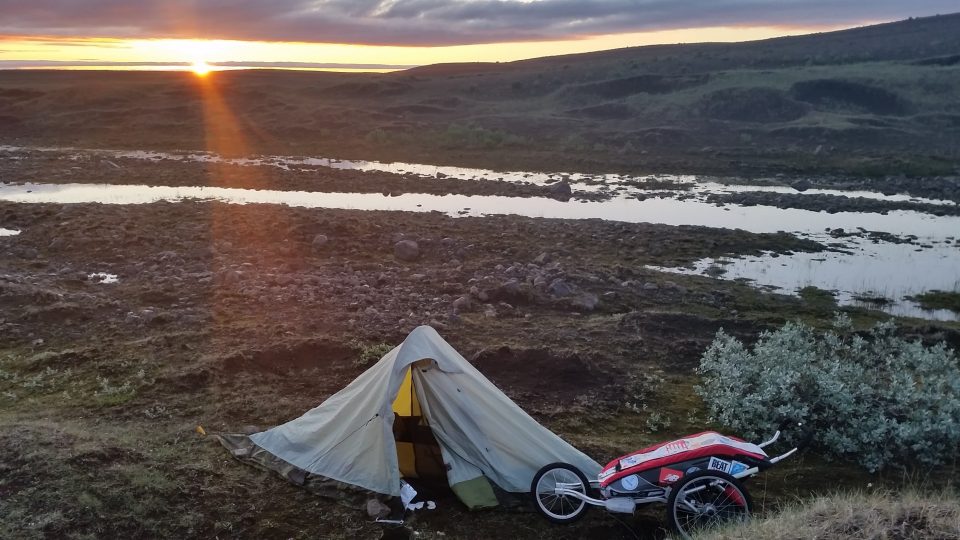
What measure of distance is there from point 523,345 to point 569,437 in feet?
8.88

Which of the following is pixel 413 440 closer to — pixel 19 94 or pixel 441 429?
pixel 441 429

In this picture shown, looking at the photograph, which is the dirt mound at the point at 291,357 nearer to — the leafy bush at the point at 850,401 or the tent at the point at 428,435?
the tent at the point at 428,435

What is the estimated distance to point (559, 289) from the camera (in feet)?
47.8

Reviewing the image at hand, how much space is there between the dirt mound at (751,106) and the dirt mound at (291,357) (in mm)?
41973

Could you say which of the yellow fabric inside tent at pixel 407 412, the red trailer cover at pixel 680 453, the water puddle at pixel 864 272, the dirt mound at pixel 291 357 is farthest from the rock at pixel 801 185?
the yellow fabric inside tent at pixel 407 412

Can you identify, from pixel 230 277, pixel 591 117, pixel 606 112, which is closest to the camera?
pixel 230 277

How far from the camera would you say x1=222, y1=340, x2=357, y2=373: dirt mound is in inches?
425

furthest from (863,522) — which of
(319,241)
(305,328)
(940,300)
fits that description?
(319,241)

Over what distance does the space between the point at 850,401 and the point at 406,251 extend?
1022 centimetres

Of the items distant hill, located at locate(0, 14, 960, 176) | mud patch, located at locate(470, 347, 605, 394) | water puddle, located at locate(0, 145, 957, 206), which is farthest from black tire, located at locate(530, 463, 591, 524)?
distant hill, located at locate(0, 14, 960, 176)

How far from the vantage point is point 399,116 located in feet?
171

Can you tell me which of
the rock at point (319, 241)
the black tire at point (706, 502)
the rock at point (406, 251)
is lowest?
the black tire at point (706, 502)

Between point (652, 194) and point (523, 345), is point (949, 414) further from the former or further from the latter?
point (652, 194)

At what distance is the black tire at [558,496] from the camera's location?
726 centimetres
